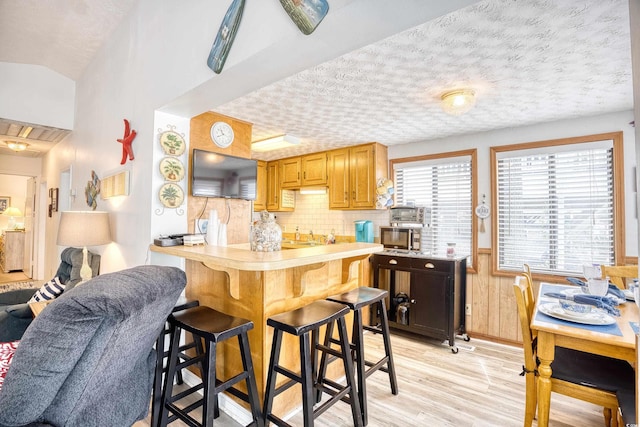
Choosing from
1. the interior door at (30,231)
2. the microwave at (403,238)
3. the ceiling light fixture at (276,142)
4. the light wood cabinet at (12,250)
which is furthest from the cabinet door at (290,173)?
the light wood cabinet at (12,250)

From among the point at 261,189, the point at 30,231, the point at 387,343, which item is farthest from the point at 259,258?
the point at 30,231

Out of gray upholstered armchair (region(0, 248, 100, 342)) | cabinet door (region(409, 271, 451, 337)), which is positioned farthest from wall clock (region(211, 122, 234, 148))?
cabinet door (region(409, 271, 451, 337))

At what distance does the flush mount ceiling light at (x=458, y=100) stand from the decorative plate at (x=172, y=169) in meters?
2.17

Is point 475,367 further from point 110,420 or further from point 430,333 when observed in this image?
point 110,420

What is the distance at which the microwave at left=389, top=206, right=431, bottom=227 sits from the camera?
3.73m

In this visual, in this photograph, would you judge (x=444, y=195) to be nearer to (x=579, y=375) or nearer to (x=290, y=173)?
(x=290, y=173)

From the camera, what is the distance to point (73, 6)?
8.60 feet

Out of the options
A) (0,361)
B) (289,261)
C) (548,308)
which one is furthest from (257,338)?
Result: (548,308)

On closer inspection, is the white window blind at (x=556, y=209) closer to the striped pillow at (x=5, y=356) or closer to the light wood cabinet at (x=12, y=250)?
the striped pillow at (x=5, y=356)

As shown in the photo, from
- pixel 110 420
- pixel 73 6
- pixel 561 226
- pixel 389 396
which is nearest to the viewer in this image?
pixel 110 420

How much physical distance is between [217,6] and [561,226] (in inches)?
141

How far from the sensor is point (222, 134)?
9.54ft

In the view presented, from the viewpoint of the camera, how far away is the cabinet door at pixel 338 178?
430 centimetres

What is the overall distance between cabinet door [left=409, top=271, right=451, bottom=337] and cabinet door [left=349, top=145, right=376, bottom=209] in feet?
3.67
